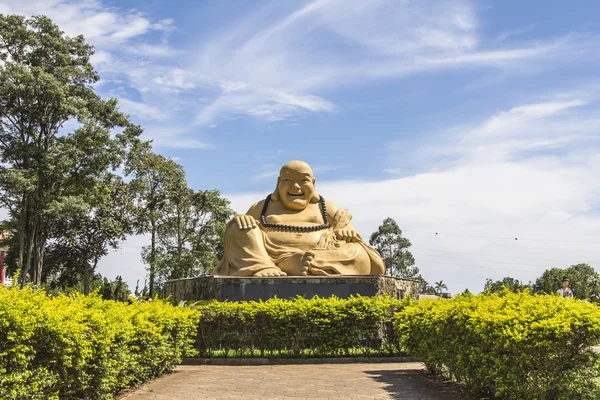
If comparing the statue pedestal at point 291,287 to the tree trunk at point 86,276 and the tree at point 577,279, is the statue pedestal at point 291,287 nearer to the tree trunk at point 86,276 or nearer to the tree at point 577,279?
the tree trunk at point 86,276

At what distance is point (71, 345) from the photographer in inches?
211

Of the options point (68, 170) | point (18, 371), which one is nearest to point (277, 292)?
point (18, 371)

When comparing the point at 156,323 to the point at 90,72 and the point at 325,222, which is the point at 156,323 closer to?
the point at 325,222

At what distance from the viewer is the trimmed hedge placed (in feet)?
15.8

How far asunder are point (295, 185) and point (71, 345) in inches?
357

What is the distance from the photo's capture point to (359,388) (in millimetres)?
7617

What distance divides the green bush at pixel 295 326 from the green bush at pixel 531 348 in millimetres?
3939

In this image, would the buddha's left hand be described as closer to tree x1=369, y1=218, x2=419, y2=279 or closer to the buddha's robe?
the buddha's robe

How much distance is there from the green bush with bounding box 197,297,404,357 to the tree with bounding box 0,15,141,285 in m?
12.6

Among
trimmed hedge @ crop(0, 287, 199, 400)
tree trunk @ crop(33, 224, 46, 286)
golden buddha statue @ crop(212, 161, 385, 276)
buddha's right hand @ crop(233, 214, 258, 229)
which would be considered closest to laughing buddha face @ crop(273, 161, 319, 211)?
golden buddha statue @ crop(212, 161, 385, 276)

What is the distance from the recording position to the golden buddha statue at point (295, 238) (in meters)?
12.8

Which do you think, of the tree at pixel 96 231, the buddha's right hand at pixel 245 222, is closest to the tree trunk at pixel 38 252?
the tree at pixel 96 231

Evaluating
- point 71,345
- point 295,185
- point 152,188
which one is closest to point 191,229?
point 152,188

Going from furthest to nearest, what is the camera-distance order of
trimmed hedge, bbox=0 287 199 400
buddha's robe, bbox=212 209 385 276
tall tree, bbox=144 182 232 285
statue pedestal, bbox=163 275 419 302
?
tall tree, bbox=144 182 232 285 → buddha's robe, bbox=212 209 385 276 → statue pedestal, bbox=163 275 419 302 → trimmed hedge, bbox=0 287 199 400
